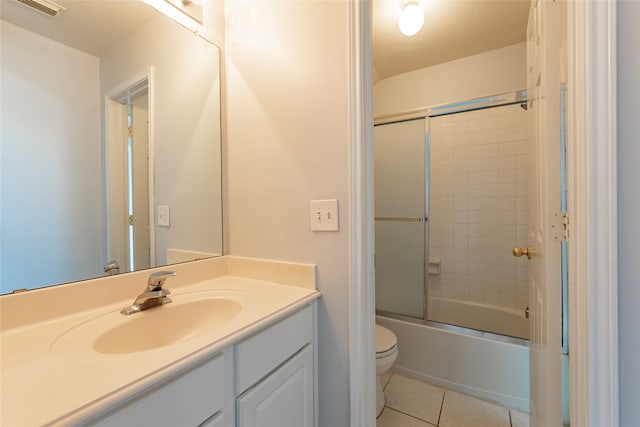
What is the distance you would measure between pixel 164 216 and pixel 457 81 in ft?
7.89

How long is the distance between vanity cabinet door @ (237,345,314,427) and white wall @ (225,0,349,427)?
0.36ft

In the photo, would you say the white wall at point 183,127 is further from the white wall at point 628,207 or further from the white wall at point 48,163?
the white wall at point 628,207

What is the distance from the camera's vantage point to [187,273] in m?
1.12

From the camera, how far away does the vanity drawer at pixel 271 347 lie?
2.31ft

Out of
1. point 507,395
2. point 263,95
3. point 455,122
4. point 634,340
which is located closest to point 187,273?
point 263,95

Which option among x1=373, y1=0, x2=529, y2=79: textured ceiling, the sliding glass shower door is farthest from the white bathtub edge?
x1=373, y1=0, x2=529, y2=79: textured ceiling

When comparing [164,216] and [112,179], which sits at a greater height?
[112,179]

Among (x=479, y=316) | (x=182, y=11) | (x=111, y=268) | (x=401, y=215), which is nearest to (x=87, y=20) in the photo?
(x=182, y=11)

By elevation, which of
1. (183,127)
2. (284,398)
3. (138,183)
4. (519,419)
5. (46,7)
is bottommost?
(519,419)

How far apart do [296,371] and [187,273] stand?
61cm

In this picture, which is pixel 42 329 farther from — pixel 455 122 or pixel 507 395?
pixel 455 122

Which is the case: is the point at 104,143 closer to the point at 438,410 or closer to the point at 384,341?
the point at 384,341

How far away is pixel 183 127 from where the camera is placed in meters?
1.20

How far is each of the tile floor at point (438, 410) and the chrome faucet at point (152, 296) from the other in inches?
52.8
